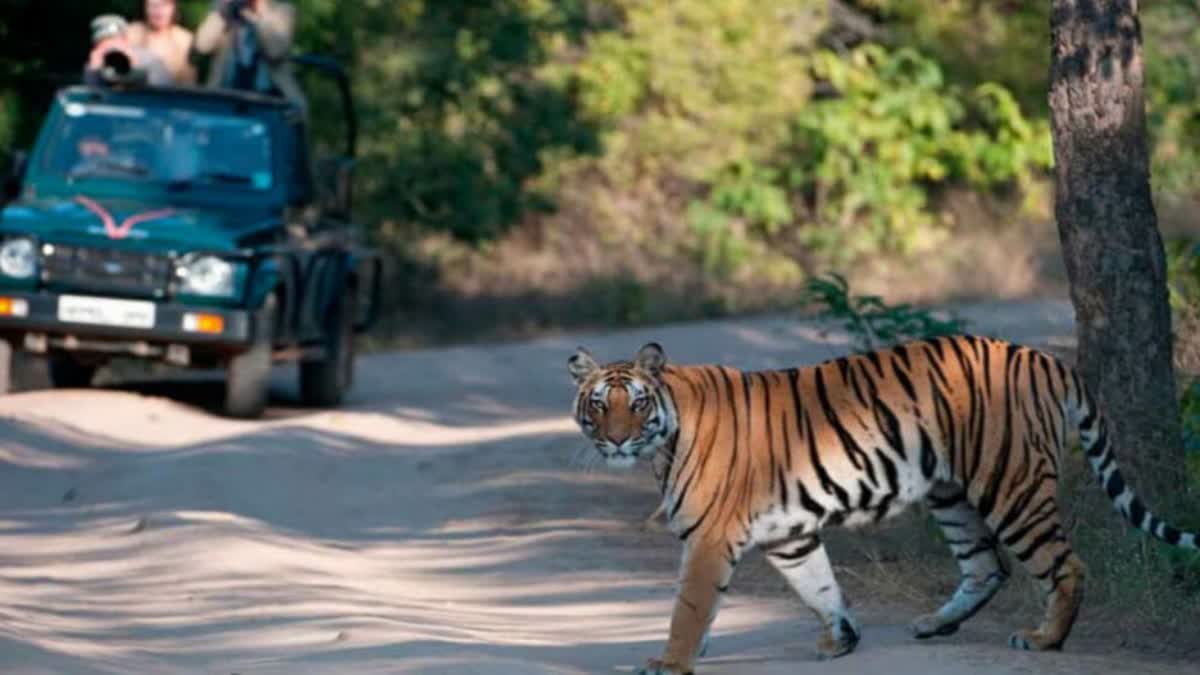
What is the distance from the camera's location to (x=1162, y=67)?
99.0 feet

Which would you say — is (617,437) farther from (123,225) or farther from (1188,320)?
(123,225)

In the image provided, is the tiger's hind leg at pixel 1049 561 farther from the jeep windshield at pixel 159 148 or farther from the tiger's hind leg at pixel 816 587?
the jeep windshield at pixel 159 148

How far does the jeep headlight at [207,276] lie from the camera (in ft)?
50.0

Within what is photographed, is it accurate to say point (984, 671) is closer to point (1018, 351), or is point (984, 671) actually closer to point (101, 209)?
point (1018, 351)

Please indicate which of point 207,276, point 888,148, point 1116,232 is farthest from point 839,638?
point 888,148

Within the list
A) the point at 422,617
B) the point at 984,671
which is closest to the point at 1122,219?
the point at 984,671

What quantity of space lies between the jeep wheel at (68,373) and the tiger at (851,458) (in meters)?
9.70

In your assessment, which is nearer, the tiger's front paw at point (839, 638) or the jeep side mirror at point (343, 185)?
the tiger's front paw at point (839, 638)

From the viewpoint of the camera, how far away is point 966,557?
849 centimetres

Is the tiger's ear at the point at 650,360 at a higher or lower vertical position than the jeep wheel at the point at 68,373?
higher

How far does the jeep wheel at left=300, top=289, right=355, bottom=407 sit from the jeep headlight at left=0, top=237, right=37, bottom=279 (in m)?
2.39

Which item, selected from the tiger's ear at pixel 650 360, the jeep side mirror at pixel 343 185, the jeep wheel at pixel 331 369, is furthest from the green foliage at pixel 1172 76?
the tiger's ear at pixel 650 360

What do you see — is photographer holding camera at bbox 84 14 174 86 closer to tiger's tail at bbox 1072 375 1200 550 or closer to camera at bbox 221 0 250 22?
camera at bbox 221 0 250 22

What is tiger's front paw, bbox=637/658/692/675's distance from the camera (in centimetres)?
764
